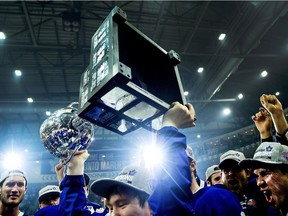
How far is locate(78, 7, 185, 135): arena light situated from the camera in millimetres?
1143

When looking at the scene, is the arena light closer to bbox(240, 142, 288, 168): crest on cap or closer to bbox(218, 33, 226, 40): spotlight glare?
→ bbox(240, 142, 288, 168): crest on cap

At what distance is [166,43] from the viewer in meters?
9.30

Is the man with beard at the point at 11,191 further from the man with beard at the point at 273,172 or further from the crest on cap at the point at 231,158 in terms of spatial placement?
the man with beard at the point at 273,172

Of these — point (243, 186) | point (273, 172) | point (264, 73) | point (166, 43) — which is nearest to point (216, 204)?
point (273, 172)

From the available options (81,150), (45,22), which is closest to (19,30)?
(45,22)

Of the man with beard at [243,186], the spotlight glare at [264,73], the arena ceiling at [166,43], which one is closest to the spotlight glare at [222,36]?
the arena ceiling at [166,43]

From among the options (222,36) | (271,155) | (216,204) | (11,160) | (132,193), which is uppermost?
(222,36)

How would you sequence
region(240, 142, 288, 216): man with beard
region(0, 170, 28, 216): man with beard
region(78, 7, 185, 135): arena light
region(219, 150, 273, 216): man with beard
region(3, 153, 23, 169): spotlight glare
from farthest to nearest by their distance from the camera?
region(3, 153, 23, 169): spotlight glare → region(0, 170, 28, 216): man with beard → region(219, 150, 273, 216): man with beard → region(240, 142, 288, 216): man with beard → region(78, 7, 185, 135): arena light

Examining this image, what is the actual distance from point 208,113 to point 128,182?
15369 mm

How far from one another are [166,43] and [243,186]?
22.4 feet

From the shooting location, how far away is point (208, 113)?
16.6 metres

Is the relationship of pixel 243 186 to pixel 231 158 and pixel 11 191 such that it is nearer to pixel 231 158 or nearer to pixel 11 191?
pixel 231 158

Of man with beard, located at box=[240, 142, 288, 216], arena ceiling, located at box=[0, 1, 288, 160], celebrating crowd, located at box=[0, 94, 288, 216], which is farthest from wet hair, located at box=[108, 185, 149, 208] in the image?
arena ceiling, located at box=[0, 1, 288, 160]

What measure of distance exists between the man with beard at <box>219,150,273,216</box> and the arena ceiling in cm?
219
